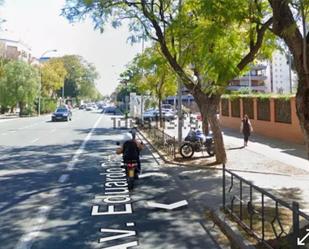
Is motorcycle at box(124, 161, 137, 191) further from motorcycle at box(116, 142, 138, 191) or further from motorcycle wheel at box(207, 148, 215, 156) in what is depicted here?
motorcycle wheel at box(207, 148, 215, 156)

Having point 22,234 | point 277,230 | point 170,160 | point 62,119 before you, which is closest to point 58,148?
point 170,160

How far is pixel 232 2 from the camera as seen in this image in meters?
10.3

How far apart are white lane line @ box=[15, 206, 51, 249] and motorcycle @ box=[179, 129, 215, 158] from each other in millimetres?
8211

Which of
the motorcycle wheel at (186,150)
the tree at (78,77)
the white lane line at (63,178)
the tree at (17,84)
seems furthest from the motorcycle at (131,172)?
the tree at (78,77)

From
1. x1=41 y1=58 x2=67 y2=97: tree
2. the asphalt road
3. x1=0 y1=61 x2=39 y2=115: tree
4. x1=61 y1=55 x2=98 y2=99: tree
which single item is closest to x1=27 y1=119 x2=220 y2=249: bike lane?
the asphalt road

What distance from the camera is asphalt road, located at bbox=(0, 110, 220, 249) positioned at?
6.82 meters

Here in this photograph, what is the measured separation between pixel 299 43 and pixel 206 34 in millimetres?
5134

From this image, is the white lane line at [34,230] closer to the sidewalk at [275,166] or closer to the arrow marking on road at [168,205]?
the arrow marking on road at [168,205]

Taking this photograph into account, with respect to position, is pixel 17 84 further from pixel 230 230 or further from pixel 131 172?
pixel 230 230

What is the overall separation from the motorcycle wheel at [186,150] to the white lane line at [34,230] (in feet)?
26.6

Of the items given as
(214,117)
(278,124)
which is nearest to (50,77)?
(278,124)

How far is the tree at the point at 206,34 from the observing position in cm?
1148

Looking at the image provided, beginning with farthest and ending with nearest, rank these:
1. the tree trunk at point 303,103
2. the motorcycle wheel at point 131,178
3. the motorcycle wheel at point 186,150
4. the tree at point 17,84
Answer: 1. the tree at point 17,84
2. the motorcycle wheel at point 186,150
3. the motorcycle wheel at point 131,178
4. the tree trunk at point 303,103

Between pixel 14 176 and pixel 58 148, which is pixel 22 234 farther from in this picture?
pixel 58 148
